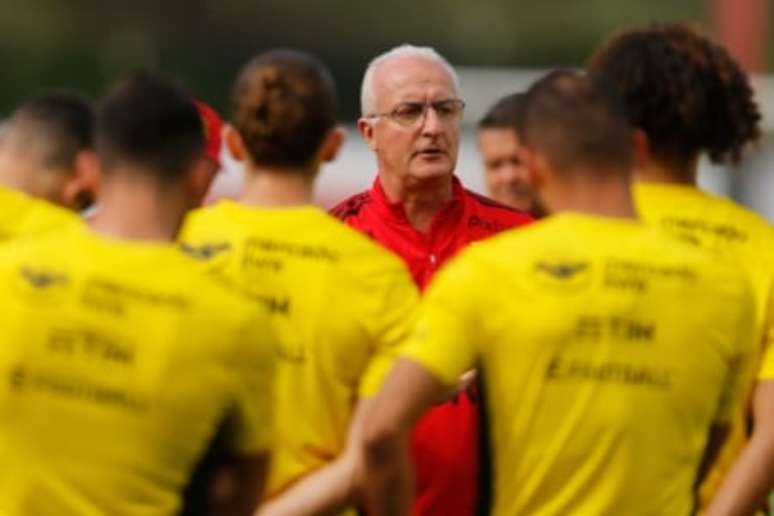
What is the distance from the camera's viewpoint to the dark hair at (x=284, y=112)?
7.44 meters

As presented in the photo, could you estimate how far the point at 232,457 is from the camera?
6848 millimetres

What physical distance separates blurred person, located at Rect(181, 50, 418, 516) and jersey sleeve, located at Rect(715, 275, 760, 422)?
781 millimetres

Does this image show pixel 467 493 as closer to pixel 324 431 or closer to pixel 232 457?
pixel 324 431

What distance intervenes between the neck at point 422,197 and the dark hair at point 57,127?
141 cm

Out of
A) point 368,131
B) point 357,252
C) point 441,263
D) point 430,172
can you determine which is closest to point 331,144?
point 357,252

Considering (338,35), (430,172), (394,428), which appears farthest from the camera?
(338,35)

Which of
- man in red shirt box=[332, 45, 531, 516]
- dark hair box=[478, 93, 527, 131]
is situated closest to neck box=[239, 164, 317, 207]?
man in red shirt box=[332, 45, 531, 516]

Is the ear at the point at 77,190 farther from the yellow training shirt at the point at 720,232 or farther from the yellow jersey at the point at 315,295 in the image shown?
the yellow training shirt at the point at 720,232

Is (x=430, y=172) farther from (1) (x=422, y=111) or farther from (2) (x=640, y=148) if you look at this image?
(2) (x=640, y=148)

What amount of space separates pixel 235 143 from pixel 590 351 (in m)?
1.14

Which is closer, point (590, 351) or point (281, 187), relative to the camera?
point (590, 351)

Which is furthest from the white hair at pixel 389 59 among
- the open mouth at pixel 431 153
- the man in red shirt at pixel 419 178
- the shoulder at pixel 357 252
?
the shoulder at pixel 357 252

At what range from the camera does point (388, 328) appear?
746 centimetres

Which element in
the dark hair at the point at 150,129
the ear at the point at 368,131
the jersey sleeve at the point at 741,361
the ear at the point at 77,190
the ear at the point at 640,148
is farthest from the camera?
the ear at the point at 368,131
